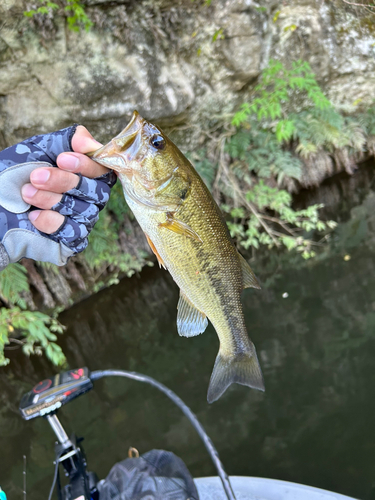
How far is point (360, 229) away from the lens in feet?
19.0

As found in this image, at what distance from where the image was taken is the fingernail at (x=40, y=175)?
4.30ft

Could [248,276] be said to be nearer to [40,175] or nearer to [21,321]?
[40,175]

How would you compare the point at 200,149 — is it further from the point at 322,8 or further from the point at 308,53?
the point at 322,8

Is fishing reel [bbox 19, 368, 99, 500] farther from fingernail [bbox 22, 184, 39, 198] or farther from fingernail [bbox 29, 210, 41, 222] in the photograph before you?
fingernail [bbox 22, 184, 39, 198]

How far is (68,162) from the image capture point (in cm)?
134

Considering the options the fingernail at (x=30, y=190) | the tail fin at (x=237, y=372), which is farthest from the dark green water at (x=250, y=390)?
the fingernail at (x=30, y=190)

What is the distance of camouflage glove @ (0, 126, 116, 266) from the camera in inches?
53.6

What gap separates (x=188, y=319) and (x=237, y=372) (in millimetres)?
384

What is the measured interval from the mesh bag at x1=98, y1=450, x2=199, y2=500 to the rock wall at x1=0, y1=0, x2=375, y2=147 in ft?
14.2

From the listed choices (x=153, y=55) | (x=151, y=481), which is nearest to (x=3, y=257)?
(x=151, y=481)

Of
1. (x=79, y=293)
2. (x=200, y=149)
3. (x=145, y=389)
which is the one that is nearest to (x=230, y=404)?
(x=145, y=389)

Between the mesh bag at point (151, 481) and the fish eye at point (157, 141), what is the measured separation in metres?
1.74

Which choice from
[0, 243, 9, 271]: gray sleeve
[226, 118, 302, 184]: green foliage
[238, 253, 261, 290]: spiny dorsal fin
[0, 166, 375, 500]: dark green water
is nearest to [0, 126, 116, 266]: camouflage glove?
[0, 243, 9, 271]: gray sleeve

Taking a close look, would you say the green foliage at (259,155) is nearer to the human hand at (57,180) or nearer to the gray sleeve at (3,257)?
the human hand at (57,180)
